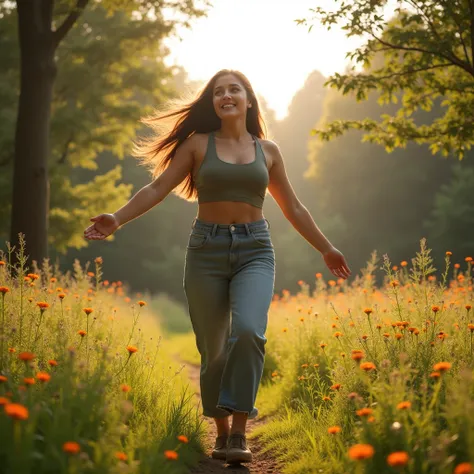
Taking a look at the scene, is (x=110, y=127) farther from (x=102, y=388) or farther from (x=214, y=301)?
(x=102, y=388)

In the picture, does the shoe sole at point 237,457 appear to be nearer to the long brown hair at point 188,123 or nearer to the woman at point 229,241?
the woman at point 229,241

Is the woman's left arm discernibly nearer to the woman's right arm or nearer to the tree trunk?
the woman's right arm

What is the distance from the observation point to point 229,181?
3.97 meters

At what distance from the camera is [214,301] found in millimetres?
3924

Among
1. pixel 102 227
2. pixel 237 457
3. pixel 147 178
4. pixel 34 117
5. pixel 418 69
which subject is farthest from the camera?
pixel 147 178

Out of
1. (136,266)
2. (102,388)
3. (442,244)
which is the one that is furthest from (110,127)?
(136,266)

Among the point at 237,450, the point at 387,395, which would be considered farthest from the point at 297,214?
the point at 387,395

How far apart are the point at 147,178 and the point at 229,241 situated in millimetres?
31327

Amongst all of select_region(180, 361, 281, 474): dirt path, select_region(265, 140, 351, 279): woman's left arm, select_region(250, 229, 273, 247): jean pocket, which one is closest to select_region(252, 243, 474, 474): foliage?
select_region(180, 361, 281, 474): dirt path

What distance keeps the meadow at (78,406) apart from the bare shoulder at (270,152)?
1.62m

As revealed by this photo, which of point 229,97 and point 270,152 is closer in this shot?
point 229,97

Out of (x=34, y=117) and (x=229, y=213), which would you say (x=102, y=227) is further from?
(x=34, y=117)

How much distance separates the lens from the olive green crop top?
397cm

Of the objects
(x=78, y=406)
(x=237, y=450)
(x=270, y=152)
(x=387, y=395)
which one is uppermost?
(x=270, y=152)
